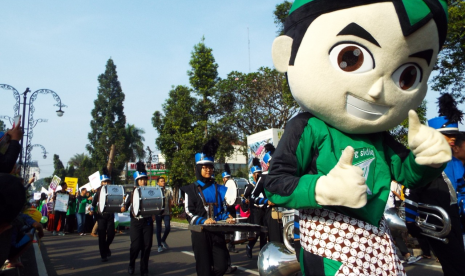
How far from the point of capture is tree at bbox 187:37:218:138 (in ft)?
86.6

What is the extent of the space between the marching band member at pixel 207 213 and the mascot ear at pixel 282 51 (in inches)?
120

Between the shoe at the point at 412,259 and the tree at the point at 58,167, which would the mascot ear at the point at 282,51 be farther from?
the tree at the point at 58,167

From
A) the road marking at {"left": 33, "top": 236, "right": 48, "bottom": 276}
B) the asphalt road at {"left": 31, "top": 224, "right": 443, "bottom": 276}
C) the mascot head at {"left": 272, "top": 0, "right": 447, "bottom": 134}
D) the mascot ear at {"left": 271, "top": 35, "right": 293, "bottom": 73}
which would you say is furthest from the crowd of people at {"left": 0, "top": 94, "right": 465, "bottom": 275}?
the road marking at {"left": 33, "top": 236, "right": 48, "bottom": 276}

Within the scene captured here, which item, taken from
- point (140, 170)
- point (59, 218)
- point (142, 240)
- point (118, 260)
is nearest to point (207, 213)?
point (142, 240)

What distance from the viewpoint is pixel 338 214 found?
97.4 inches

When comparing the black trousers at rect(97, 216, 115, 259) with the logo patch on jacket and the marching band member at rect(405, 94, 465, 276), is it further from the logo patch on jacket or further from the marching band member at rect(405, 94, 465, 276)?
the logo patch on jacket

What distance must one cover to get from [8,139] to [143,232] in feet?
13.3

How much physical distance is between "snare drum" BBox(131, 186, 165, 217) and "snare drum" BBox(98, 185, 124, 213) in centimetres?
154

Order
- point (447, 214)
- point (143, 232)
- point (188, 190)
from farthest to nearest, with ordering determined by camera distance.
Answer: point (143, 232) → point (188, 190) → point (447, 214)

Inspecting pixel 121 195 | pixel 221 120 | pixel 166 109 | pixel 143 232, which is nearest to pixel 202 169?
pixel 143 232

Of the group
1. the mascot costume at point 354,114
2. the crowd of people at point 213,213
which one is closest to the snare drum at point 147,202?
the crowd of people at point 213,213

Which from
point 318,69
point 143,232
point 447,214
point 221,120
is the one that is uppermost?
point 221,120

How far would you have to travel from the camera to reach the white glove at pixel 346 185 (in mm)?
2084

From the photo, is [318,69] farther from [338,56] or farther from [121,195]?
[121,195]
